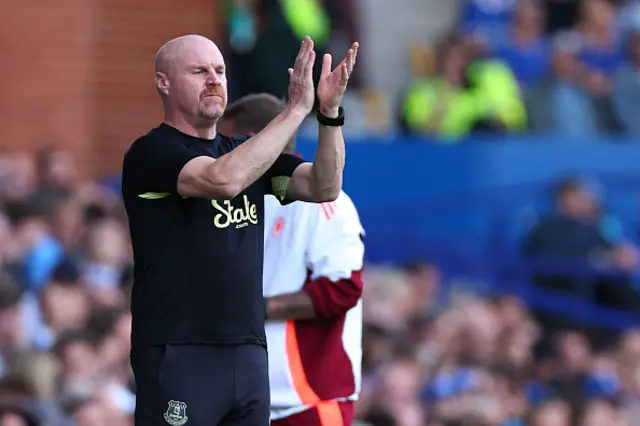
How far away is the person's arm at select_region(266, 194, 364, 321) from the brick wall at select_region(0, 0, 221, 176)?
729cm

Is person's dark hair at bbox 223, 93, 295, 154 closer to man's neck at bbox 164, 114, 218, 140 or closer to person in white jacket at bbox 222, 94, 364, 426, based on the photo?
person in white jacket at bbox 222, 94, 364, 426

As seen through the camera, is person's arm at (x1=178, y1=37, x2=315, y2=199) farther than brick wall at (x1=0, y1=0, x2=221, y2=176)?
No

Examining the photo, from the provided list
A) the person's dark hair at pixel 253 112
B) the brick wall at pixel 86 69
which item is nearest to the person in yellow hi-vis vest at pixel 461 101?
the brick wall at pixel 86 69

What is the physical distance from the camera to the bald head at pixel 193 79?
5742 millimetres

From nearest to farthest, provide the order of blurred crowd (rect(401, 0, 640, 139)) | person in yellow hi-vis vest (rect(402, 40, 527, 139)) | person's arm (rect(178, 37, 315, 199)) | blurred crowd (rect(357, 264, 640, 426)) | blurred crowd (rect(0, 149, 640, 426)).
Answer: person's arm (rect(178, 37, 315, 199)) < blurred crowd (rect(0, 149, 640, 426)) < blurred crowd (rect(357, 264, 640, 426)) < person in yellow hi-vis vest (rect(402, 40, 527, 139)) < blurred crowd (rect(401, 0, 640, 139))

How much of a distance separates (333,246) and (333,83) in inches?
54.0

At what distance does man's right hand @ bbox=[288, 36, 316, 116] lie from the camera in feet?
18.5

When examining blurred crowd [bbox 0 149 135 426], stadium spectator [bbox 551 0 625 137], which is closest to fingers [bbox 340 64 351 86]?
blurred crowd [bbox 0 149 135 426]

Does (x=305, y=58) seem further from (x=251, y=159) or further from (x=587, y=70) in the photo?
(x=587, y=70)

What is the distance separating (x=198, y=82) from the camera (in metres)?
5.75

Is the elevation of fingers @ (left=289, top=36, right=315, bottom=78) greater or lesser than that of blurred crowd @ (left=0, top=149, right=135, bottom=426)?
greater

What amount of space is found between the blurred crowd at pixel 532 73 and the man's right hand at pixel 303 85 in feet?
31.2

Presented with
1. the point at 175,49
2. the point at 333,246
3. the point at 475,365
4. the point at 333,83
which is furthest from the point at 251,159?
the point at 475,365

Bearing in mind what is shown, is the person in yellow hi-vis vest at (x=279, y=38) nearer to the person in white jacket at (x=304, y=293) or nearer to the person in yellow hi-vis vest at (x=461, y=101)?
the person in yellow hi-vis vest at (x=461, y=101)
